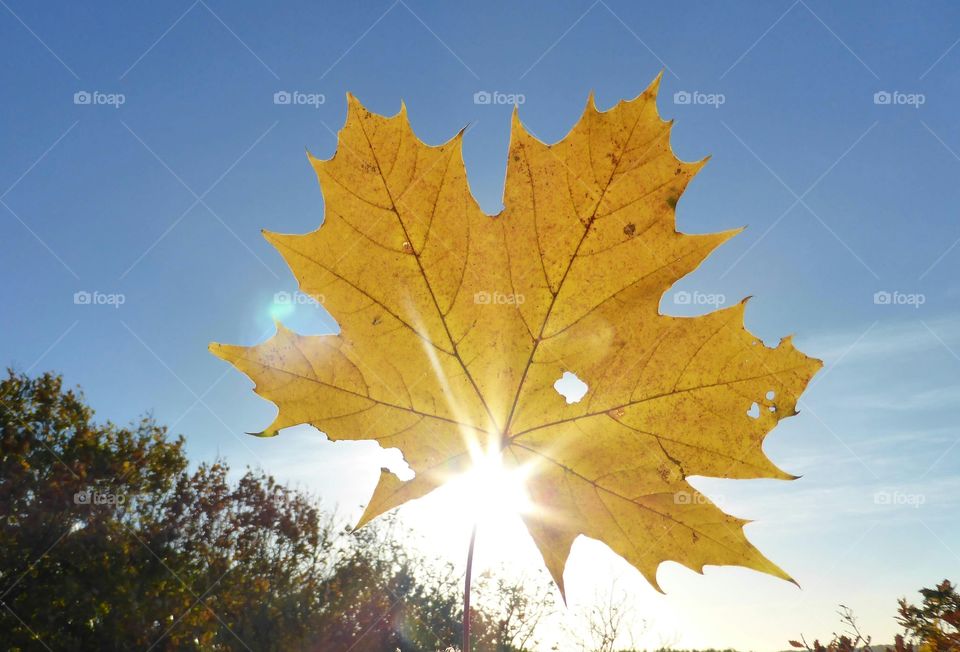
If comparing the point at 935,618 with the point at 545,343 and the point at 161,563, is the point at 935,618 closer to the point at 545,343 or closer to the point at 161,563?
the point at 545,343

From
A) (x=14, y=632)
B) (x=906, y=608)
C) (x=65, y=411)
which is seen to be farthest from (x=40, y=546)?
(x=906, y=608)

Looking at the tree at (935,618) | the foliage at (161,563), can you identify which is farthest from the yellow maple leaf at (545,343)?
the foliage at (161,563)

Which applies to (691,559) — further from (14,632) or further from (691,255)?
(14,632)

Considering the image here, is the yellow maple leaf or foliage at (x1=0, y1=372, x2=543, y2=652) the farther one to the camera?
foliage at (x1=0, y1=372, x2=543, y2=652)

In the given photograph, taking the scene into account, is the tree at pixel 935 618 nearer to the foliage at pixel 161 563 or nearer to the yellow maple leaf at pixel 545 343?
the yellow maple leaf at pixel 545 343

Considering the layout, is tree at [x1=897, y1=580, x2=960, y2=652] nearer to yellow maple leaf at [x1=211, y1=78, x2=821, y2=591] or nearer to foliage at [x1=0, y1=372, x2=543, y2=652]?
yellow maple leaf at [x1=211, y1=78, x2=821, y2=591]

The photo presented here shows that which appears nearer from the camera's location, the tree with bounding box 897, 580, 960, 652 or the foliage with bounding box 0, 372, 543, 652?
the tree with bounding box 897, 580, 960, 652

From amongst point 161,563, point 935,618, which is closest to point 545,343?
point 935,618

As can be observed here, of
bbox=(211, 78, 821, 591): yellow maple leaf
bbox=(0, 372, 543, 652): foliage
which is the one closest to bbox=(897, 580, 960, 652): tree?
bbox=(211, 78, 821, 591): yellow maple leaf
